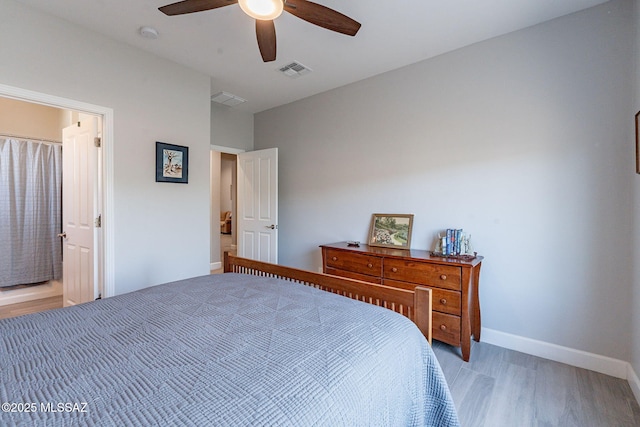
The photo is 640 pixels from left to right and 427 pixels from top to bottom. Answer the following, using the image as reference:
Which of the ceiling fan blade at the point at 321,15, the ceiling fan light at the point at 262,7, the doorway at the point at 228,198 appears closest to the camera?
the ceiling fan light at the point at 262,7

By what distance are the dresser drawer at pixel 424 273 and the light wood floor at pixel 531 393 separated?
61 cm

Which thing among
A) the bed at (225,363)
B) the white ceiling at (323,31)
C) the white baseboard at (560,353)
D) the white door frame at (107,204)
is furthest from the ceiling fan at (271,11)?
the white baseboard at (560,353)

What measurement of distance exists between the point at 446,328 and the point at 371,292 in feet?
3.75

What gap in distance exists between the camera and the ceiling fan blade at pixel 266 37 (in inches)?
69.1

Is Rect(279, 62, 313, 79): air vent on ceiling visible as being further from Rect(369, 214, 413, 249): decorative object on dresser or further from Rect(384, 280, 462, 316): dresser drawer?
Rect(384, 280, 462, 316): dresser drawer

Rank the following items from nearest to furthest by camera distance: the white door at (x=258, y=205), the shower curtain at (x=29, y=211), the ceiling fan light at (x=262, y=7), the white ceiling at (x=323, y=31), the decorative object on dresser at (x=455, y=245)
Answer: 1. the ceiling fan light at (x=262, y=7)
2. the white ceiling at (x=323, y=31)
3. the decorative object on dresser at (x=455, y=245)
4. the shower curtain at (x=29, y=211)
5. the white door at (x=258, y=205)

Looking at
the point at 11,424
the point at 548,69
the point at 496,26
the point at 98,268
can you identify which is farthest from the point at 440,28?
the point at 98,268

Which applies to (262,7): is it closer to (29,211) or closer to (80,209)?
(80,209)

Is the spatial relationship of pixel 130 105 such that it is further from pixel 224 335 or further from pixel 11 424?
pixel 11 424

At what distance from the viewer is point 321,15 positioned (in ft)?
5.51

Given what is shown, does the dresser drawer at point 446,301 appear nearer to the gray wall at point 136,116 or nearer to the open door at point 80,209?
the gray wall at point 136,116

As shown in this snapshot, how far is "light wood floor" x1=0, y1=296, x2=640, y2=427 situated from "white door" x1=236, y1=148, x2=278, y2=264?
8.17 ft

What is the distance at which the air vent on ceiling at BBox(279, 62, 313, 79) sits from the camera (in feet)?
9.82

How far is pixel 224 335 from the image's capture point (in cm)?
111
